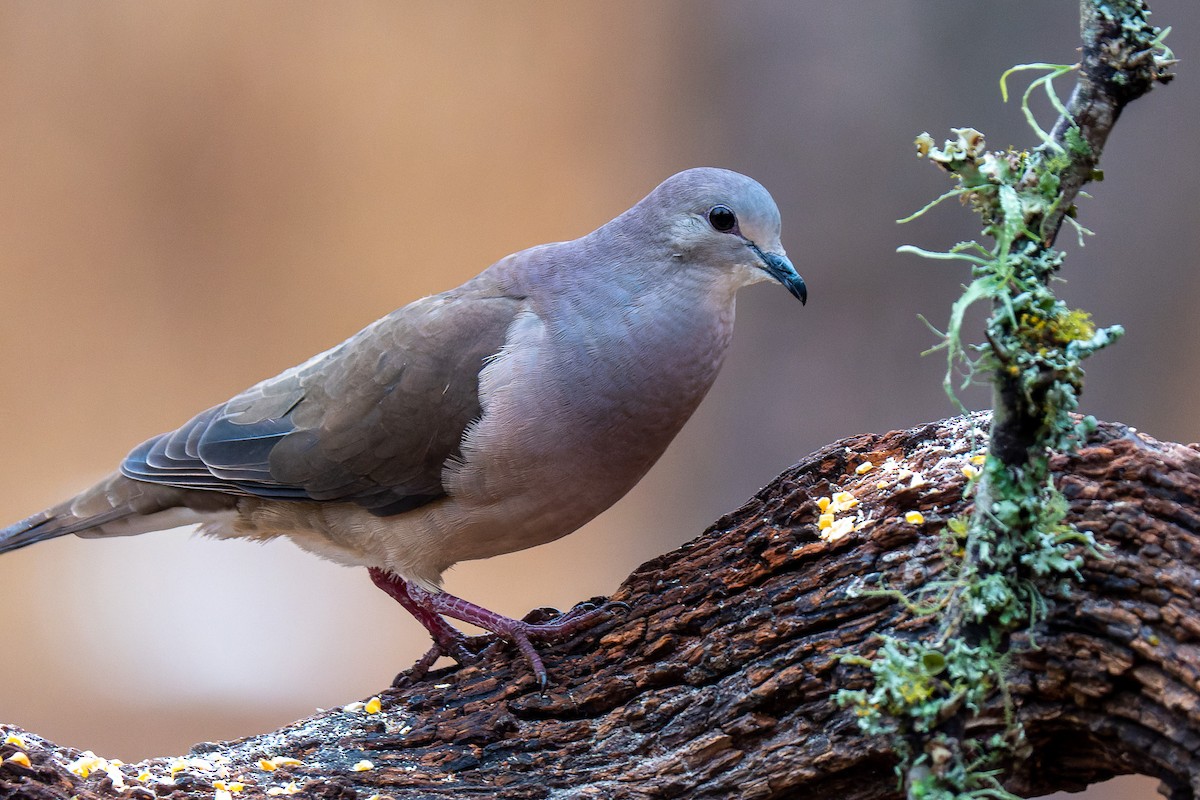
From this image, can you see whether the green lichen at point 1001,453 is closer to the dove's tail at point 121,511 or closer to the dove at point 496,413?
the dove at point 496,413

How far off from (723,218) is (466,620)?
1.15 metres

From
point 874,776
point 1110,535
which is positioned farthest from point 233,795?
point 1110,535

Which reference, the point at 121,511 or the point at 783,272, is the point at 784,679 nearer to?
the point at 783,272

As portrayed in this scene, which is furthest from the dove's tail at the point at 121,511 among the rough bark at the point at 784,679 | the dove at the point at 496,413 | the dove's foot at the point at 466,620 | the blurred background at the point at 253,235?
the blurred background at the point at 253,235

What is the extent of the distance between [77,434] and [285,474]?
3.19 m

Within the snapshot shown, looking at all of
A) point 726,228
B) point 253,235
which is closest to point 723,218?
point 726,228

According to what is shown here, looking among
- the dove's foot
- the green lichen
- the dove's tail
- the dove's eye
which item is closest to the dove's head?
the dove's eye

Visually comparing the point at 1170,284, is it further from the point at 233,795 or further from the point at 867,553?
→ the point at 233,795

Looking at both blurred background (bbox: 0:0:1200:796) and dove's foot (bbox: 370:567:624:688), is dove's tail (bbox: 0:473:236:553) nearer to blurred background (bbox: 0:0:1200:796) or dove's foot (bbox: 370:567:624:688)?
dove's foot (bbox: 370:567:624:688)

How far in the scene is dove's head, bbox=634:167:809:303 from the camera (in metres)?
2.48

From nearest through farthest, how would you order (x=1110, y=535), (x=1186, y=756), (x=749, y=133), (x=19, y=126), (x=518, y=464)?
(x=1186, y=756), (x=1110, y=535), (x=518, y=464), (x=749, y=133), (x=19, y=126)

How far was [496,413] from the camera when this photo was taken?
98.3 inches

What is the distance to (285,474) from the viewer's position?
2.81 meters

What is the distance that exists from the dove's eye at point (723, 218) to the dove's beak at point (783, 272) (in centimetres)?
8
